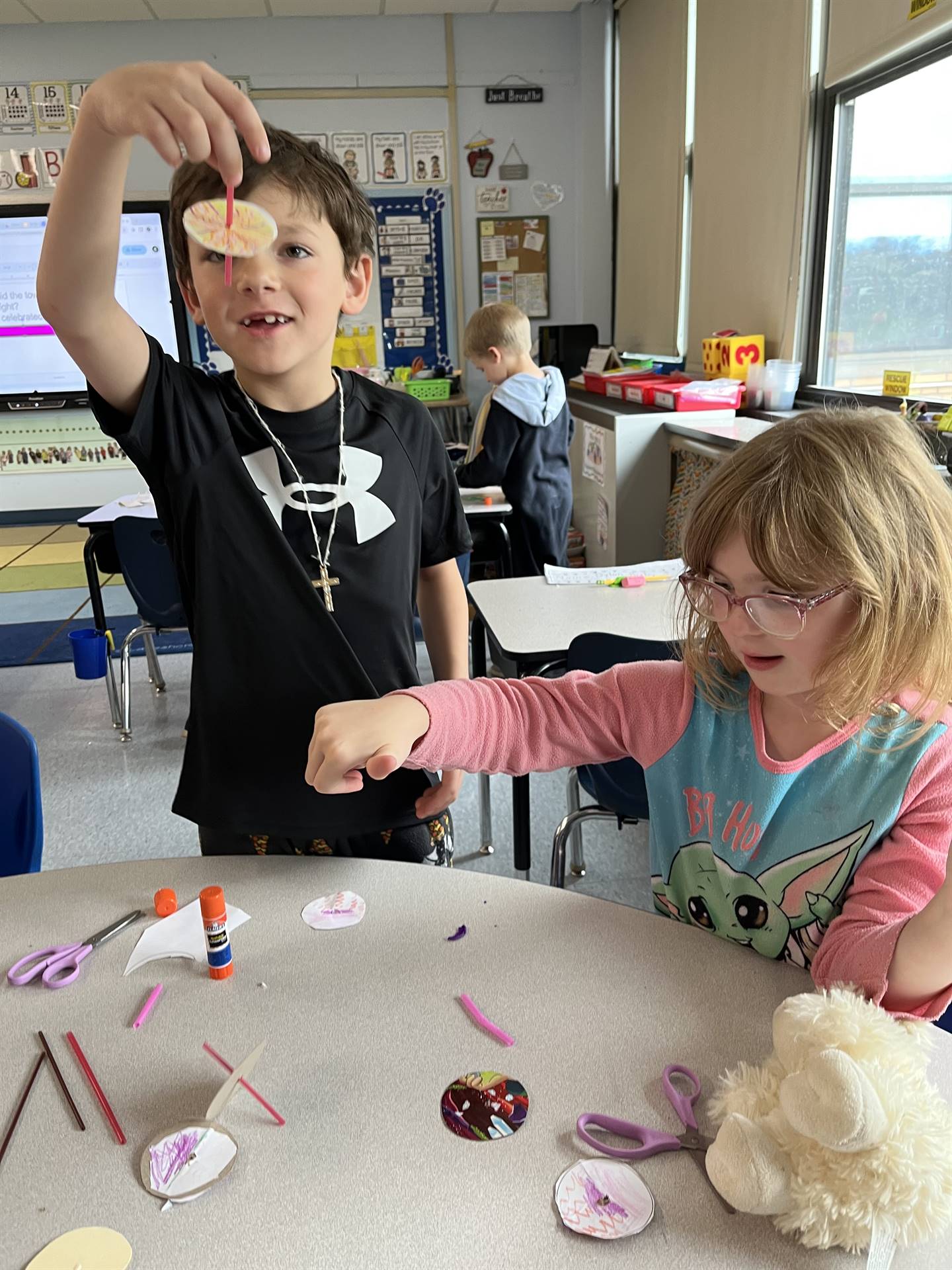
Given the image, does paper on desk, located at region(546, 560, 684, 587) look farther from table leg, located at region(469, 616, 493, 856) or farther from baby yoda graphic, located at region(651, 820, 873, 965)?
baby yoda graphic, located at region(651, 820, 873, 965)

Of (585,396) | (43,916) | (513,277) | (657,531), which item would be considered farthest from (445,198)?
(43,916)

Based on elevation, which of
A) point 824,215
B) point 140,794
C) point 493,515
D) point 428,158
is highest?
→ point 428,158

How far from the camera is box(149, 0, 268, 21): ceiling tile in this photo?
17.4 ft

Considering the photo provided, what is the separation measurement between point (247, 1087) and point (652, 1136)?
30 centimetres

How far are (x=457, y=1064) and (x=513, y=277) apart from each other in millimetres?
6143

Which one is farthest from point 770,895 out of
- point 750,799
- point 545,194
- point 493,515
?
point 545,194

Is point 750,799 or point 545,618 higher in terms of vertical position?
point 750,799

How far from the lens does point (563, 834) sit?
1666 mm

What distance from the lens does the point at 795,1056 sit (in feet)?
2.02

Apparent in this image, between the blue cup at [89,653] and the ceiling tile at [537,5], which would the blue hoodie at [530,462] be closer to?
the blue cup at [89,653]

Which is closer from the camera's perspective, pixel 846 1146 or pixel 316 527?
pixel 846 1146

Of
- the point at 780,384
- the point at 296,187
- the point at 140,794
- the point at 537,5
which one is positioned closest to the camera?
the point at 296,187

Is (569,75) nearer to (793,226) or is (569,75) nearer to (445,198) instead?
(445,198)

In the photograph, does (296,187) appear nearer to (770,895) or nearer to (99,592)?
(770,895)
